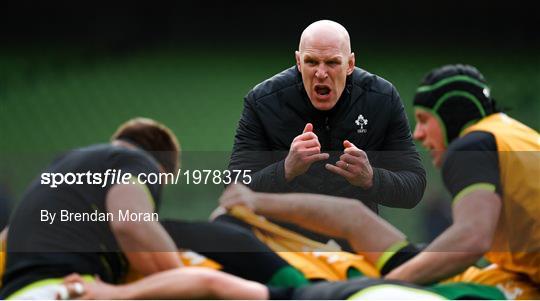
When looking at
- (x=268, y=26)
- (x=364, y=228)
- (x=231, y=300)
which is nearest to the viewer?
(x=231, y=300)

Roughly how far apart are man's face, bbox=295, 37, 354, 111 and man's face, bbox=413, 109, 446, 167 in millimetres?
197

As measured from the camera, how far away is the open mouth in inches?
74.8

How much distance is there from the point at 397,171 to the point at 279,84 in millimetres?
326

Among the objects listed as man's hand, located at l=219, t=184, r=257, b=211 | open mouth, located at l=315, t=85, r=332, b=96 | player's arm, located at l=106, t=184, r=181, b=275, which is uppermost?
open mouth, located at l=315, t=85, r=332, b=96

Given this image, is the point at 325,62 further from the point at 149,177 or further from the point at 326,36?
the point at 149,177

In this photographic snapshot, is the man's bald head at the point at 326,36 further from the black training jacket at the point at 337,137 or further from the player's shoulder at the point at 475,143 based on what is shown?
the player's shoulder at the point at 475,143

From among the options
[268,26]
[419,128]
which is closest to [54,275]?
[419,128]

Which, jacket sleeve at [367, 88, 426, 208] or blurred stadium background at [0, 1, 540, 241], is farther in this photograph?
blurred stadium background at [0, 1, 540, 241]

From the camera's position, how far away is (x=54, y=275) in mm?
1788

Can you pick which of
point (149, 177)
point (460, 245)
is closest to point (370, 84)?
point (460, 245)

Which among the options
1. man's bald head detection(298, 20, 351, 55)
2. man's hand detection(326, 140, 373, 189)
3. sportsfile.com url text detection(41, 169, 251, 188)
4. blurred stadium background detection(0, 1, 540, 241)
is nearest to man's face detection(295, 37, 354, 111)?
man's bald head detection(298, 20, 351, 55)

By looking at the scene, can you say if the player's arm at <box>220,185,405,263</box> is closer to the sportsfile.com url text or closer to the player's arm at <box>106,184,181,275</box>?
the sportsfile.com url text

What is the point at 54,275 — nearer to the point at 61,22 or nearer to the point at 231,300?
the point at 231,300

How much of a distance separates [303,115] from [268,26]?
245 cm
